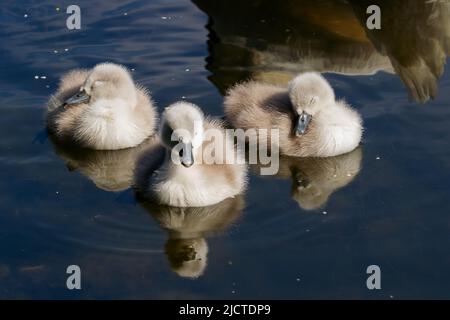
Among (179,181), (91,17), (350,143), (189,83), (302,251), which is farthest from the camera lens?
(91,17)

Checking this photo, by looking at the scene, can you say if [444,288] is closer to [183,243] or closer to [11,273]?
[183,243]

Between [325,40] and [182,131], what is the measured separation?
278 cm

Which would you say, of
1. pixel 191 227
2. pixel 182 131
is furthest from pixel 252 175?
pixel 182 131

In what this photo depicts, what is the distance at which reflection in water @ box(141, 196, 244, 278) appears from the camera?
16.5ft

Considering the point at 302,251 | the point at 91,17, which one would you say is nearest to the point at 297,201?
the point at 302,251

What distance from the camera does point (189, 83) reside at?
7.07 m

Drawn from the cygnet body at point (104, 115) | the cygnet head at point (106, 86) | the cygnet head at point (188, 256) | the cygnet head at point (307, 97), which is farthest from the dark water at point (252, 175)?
the cygnet head at point (106, 86)

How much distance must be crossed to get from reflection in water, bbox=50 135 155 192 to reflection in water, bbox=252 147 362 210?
82cm

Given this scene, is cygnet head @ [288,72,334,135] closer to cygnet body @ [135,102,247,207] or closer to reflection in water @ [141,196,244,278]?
cygnet body @ [135,102,247,207]

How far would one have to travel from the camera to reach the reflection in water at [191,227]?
503cm

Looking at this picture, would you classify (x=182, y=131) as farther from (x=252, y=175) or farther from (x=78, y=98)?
(x=78, y=98)

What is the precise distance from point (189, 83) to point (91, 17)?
169 centimetres

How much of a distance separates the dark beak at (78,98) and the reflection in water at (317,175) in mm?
1262

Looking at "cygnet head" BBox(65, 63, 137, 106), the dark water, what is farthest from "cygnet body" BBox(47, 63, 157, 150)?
the dark water
